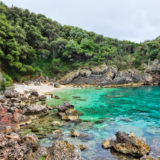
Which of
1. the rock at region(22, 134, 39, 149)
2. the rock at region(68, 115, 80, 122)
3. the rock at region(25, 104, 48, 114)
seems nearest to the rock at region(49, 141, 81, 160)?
the rock at region(22, 134, 39, 149)

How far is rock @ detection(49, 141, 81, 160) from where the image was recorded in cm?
557

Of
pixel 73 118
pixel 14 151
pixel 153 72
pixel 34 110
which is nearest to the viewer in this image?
pixel 14 151

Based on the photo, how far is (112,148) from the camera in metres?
7.46

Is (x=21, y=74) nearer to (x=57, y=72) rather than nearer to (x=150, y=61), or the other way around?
(x=57, y=72)

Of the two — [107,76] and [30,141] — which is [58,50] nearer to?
[107,76]

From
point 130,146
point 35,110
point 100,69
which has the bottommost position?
point 130,146

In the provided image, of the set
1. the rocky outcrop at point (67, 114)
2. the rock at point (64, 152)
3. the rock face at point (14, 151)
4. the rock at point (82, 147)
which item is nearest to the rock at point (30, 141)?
the rock face at point (14, 151)

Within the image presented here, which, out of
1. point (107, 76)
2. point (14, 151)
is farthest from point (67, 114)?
point (107, 76)

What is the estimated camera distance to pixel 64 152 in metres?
5.76

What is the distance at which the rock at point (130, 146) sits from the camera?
22.4 ft

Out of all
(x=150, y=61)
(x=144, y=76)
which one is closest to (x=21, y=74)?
(x=144, y=76)

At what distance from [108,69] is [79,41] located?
19.9m

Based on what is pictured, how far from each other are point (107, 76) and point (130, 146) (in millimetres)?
37708

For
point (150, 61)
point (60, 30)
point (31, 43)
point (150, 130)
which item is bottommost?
point (150, 130)
